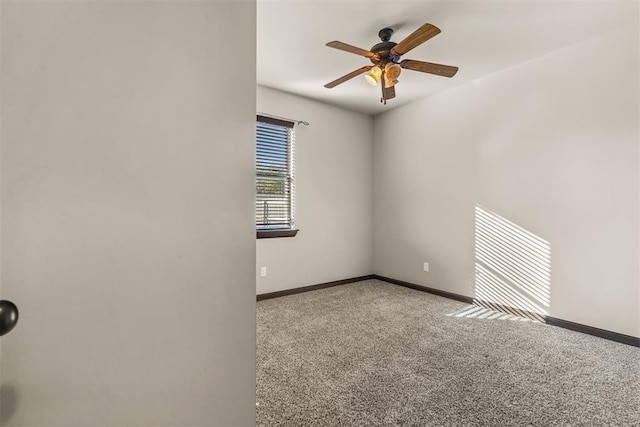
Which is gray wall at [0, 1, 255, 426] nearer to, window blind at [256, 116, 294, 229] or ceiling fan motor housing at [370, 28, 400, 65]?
ceiling fan motor housing at [370, 28, 400, 65]

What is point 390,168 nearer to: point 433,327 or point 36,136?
point 433,327

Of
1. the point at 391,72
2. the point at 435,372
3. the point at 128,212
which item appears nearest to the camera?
the point at 128,212

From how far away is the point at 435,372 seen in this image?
1.93 metres

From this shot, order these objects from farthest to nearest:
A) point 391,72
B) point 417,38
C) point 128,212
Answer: point 391,72 < point 417,38 < point 128,212

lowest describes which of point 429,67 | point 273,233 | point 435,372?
point 435,372

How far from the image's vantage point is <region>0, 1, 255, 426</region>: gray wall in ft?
1.49

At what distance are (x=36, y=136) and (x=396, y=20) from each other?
2518mm

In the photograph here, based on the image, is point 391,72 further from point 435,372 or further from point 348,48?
point 435,372

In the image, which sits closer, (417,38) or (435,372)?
(435,372)

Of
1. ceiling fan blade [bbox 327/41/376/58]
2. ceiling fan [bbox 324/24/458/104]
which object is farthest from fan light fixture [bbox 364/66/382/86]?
ceiling fan blade [bbox 327/41/376/58]

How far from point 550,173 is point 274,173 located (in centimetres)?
280

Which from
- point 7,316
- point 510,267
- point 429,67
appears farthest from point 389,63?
point 7,316

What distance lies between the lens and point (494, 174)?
10.7 ft

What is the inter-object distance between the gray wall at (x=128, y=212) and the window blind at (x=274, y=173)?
294cm
